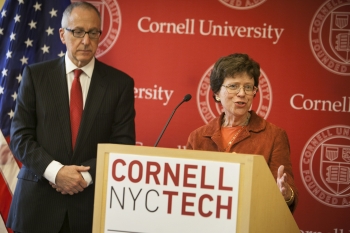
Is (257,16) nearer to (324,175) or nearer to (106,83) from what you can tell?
(324,175)

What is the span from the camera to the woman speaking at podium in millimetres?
2898

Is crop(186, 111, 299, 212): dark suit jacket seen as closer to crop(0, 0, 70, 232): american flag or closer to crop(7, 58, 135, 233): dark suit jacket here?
crop(7, 58, 135, 233): dark suit jacket

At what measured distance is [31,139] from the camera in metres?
3.04

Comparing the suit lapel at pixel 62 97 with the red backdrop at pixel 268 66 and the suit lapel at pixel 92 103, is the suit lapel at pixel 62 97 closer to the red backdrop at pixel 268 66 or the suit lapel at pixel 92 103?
the suit lapel at pixel 92 103

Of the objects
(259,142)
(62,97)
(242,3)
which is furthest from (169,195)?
(242,3)

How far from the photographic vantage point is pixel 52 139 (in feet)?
9.96

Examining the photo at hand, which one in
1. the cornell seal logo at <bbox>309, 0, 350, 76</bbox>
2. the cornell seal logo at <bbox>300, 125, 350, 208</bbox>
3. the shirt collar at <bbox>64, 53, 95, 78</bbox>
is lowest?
the cornell seal logo at <bbox>300, 125, 350, 208</bbox>

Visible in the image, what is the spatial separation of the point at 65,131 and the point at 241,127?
0.93 m

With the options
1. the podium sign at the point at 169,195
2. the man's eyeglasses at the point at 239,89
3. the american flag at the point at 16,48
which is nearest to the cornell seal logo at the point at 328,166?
the man's eyeglasses at the point at 239,89

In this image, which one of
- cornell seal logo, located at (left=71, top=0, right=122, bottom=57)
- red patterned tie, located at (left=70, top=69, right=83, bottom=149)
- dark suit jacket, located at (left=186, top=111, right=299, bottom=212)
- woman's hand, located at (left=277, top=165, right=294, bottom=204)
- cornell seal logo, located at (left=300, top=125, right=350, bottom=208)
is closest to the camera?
woman's hand, located at (left=277, top=165, right=294, bottom=204)

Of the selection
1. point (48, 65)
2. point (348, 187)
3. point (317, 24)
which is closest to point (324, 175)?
point (348, 187)

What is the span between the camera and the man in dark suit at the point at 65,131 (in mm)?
2986

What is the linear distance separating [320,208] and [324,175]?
0.26m

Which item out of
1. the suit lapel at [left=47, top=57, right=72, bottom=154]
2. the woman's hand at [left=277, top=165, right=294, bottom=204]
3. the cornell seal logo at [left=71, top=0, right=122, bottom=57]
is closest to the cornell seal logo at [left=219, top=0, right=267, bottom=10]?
the cornell seal logo at [left=71, top=0, right=122, bottom=57]
